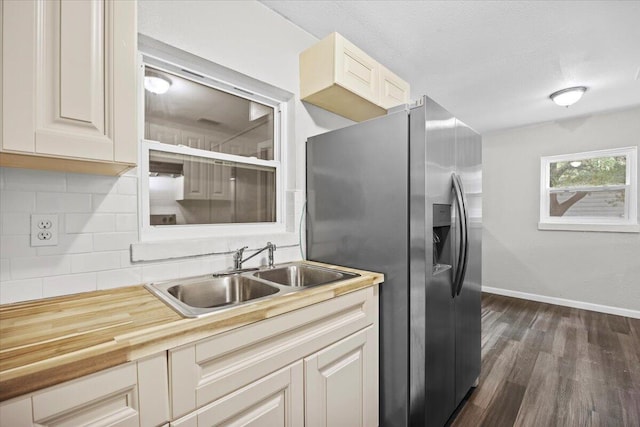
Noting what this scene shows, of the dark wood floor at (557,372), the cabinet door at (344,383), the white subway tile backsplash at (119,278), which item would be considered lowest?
the dark wood floor at (557,372)

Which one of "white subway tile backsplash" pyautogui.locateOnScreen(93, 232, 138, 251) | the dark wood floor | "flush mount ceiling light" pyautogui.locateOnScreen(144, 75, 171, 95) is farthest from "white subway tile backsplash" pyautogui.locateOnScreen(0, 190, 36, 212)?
the dark wood floor

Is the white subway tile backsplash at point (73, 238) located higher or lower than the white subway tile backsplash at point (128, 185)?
lower

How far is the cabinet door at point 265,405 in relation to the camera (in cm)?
90

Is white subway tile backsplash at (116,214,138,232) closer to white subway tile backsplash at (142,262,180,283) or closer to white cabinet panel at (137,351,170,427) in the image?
white subway tile backsplash at (142,262,180,283)

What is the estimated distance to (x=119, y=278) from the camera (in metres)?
1.28

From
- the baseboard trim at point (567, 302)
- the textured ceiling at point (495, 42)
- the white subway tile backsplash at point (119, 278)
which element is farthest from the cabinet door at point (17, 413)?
the baseboard trim at point (567, 302)

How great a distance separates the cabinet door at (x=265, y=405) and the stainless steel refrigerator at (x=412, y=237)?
0.63 metres

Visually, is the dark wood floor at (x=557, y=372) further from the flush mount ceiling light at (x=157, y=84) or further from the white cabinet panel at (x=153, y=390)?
the flush mount ceiling light at (x=157, y=84)

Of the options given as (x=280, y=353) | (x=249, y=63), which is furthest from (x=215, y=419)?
(x=249, y=63)

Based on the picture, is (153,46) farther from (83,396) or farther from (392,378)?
(392,378)

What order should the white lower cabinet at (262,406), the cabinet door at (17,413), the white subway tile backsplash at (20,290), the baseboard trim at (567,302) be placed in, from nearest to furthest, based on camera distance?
the cabinet door at (17,413) → the white lower cabinet at (262,406) → the white subway tile backsplash at (20,290) → the baseboard trim at (567,302)

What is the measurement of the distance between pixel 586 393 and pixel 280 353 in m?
2.31

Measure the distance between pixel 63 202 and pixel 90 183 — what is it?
0.39ft

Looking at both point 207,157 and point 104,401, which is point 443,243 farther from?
point 104,401
